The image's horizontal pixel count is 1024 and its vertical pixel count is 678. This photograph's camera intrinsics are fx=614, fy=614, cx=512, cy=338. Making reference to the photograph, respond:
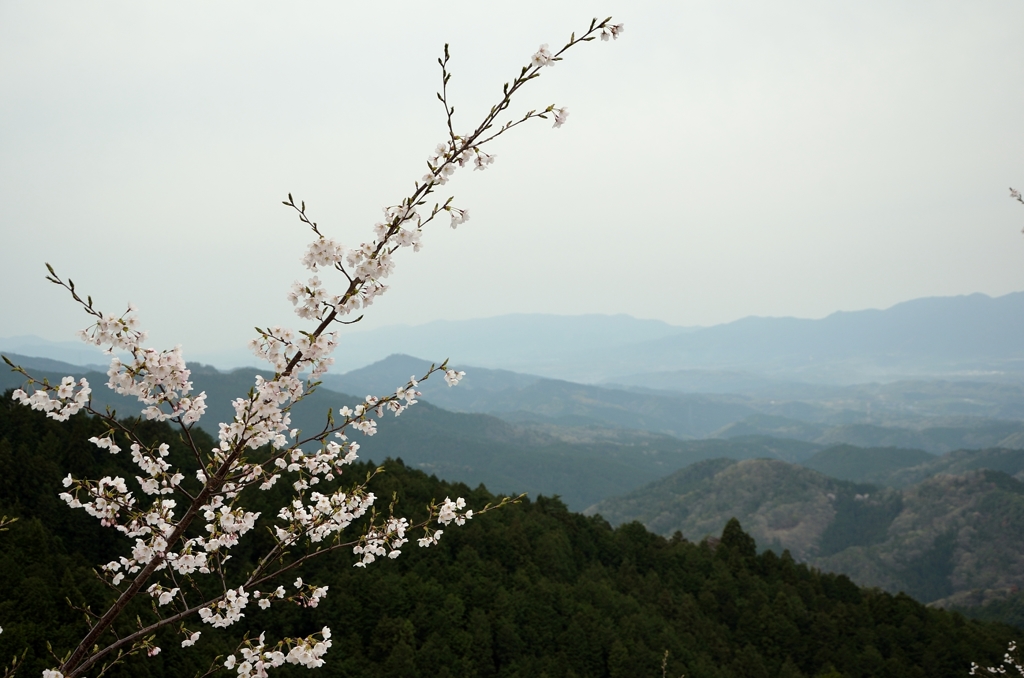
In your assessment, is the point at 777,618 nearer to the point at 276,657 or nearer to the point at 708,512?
the point at 276,657

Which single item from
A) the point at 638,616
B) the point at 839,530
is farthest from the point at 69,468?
the point at 839,530

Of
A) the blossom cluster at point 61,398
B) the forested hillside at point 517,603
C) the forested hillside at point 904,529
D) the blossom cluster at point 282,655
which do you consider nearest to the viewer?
the blossom cluster at point 61,398

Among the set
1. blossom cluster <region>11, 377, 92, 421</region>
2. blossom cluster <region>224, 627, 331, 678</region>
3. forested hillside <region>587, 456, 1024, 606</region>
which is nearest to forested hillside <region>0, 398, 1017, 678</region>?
blossom cluster <region>224, 627, 331, 678</region>

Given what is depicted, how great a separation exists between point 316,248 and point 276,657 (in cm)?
349

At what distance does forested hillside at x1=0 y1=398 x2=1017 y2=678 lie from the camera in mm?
27973

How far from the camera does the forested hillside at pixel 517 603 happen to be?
1101 inches

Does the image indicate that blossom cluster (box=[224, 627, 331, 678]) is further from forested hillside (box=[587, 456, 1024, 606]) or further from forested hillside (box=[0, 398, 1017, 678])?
forested hillside (box=[587, 456, 1024, 606])

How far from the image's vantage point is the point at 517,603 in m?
41.4

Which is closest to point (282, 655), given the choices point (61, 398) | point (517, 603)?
point (61, 398)

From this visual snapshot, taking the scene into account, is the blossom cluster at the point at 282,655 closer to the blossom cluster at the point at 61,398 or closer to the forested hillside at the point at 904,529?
the blossom cluster at the point at 61,398

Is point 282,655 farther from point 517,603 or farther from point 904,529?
point 904,529

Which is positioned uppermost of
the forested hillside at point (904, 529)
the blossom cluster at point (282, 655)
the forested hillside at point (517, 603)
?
the blossom cluster at point (282, 655)

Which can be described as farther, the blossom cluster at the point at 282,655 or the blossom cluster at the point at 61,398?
the blossom cluster at the point at 282,655

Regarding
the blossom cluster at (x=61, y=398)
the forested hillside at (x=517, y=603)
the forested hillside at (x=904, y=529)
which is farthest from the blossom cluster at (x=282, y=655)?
the forested hillside at (x=904, y=529)
